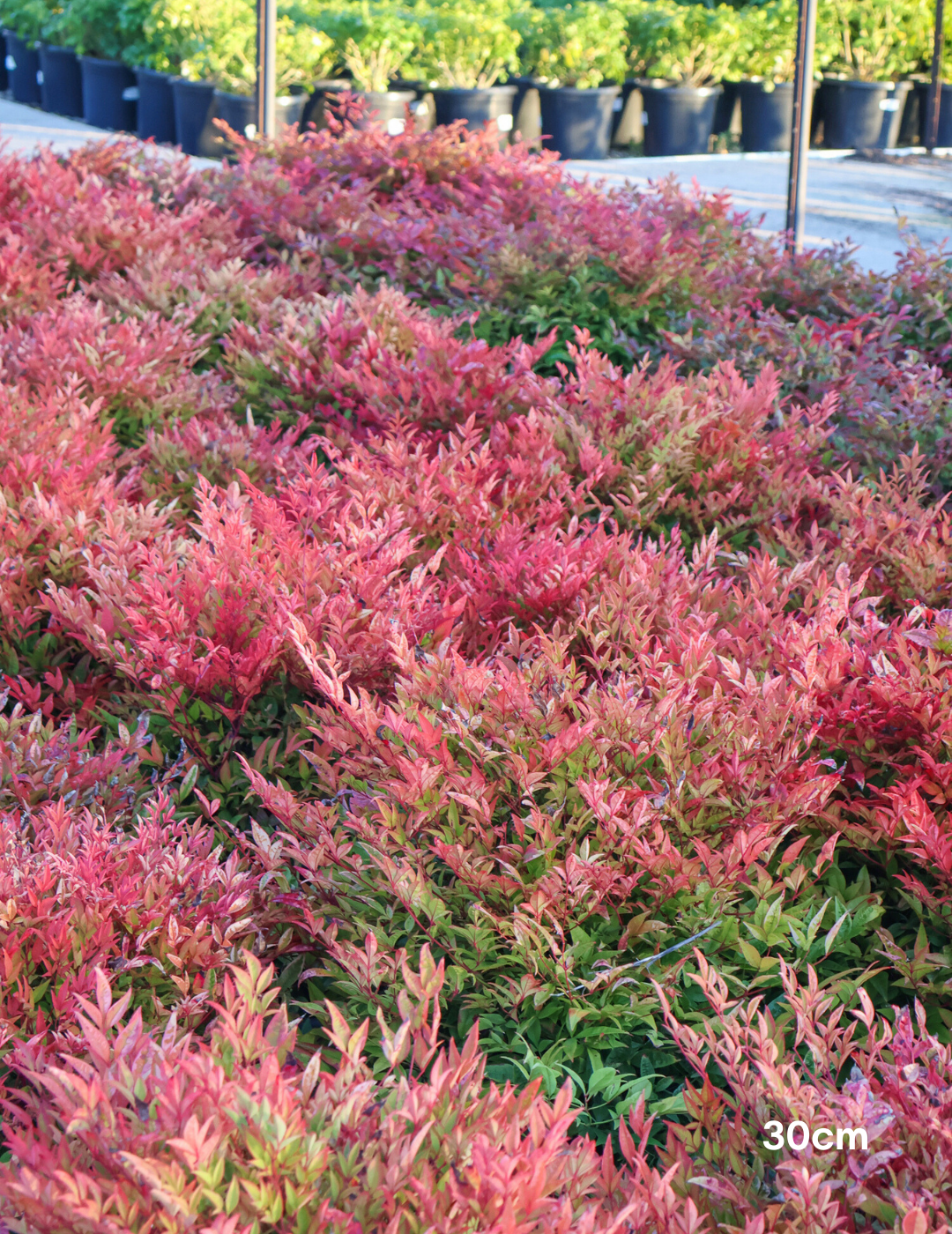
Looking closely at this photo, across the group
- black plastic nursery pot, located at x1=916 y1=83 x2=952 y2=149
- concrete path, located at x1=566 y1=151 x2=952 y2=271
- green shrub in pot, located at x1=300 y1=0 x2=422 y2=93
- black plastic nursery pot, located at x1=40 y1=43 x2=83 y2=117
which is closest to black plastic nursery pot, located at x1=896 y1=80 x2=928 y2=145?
black plastic nursery pot, located at x1=916 y1=83 x2=952 y2=149

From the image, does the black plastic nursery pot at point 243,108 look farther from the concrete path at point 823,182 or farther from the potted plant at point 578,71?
the potted plant at point 578,71

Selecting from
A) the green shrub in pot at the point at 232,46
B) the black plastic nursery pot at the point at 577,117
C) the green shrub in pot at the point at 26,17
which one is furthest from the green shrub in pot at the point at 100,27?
the black plastic nursery pot at the point at 577,117

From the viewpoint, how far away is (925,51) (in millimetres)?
13891

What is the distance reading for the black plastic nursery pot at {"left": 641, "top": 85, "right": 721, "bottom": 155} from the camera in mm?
12852

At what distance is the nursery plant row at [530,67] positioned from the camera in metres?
11.8

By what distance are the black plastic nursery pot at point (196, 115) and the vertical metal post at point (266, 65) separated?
6325mm

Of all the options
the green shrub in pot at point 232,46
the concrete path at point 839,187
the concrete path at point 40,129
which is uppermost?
the green shrub in pot at point 232,46

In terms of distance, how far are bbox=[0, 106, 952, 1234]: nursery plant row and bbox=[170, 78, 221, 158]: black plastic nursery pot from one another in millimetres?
9300

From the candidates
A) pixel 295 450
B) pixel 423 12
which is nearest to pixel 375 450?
pixel 295 450

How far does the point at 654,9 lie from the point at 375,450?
1245 centimetres

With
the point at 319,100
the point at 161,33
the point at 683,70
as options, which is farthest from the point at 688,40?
the point at 161,33

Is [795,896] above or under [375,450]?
under

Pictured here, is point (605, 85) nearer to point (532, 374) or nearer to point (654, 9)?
point (654, 9)

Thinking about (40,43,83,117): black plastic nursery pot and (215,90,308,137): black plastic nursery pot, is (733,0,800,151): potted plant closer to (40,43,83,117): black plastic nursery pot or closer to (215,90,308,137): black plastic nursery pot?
(215,90,308,137): black plastic nursery pot
